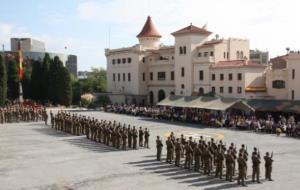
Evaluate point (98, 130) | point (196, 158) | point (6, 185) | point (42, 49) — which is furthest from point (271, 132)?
point (42, 49)

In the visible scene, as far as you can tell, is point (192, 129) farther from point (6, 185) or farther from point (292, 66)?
point (6, 185)

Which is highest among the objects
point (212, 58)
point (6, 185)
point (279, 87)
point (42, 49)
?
point (42, 49)

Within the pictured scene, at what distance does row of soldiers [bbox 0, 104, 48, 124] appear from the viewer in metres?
44.4

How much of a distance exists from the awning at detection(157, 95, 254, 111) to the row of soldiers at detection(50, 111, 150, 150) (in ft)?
41.3

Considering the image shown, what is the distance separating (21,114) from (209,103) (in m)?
18.8

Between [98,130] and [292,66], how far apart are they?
22.2m

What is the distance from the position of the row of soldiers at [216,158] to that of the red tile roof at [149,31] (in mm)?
47684

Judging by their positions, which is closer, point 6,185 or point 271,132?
point 6,185

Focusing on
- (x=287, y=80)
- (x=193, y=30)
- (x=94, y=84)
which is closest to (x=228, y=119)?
(x=287, y=80)

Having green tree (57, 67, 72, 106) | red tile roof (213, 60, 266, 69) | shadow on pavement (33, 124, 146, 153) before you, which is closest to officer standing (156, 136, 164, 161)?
shadow on pavement (33, 124, 146, 153)

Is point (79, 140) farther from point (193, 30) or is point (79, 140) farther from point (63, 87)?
point (63, 87)

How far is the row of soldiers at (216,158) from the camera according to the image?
19.5m

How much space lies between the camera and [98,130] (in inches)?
1219

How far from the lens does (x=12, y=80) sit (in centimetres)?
6681
